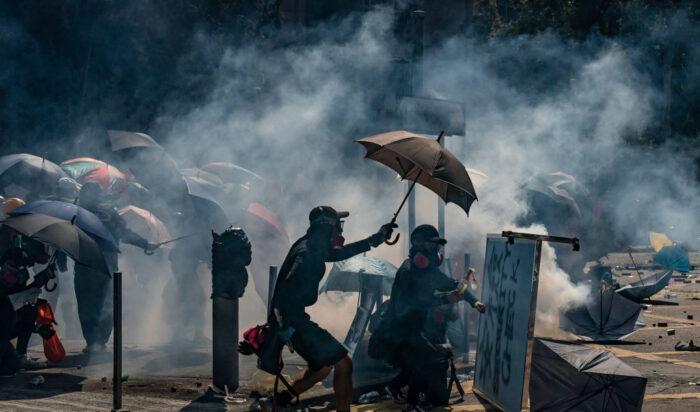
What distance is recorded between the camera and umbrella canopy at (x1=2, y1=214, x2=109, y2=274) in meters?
8.73

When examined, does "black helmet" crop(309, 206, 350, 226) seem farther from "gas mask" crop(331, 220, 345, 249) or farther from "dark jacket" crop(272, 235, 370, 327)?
"dark jacket" crop(272, 235, 370, 327)

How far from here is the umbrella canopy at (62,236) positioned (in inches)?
344

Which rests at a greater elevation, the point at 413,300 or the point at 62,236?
the point at 62,236

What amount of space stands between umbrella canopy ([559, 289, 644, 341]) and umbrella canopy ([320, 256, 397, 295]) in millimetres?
3087

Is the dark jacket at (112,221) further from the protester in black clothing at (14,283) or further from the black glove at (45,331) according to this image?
the black glove at (45,331)

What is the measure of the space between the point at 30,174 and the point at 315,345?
24.4 ft

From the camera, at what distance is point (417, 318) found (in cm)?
841

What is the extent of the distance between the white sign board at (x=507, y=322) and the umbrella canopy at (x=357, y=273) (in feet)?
5.17

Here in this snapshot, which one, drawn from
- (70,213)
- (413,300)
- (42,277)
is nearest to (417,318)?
(413,300)

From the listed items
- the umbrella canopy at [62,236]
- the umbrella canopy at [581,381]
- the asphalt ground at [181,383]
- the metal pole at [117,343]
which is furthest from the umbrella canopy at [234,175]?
the umbrella canopy at [581,381]

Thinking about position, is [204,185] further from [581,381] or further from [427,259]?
[581,381]

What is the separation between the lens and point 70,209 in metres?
9.41

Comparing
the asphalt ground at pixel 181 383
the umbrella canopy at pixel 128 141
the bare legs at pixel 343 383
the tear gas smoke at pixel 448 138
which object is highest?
the tear gas smoke at pixel 448 138

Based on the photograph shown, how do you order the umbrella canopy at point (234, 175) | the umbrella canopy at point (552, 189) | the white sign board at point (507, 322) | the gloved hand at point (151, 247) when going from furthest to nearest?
the umbrella canopy at point (234, 175), the umbrella canopy at point (552, 189), the gloved hand at point (151, 247), the white sign board at point (507, 322)
